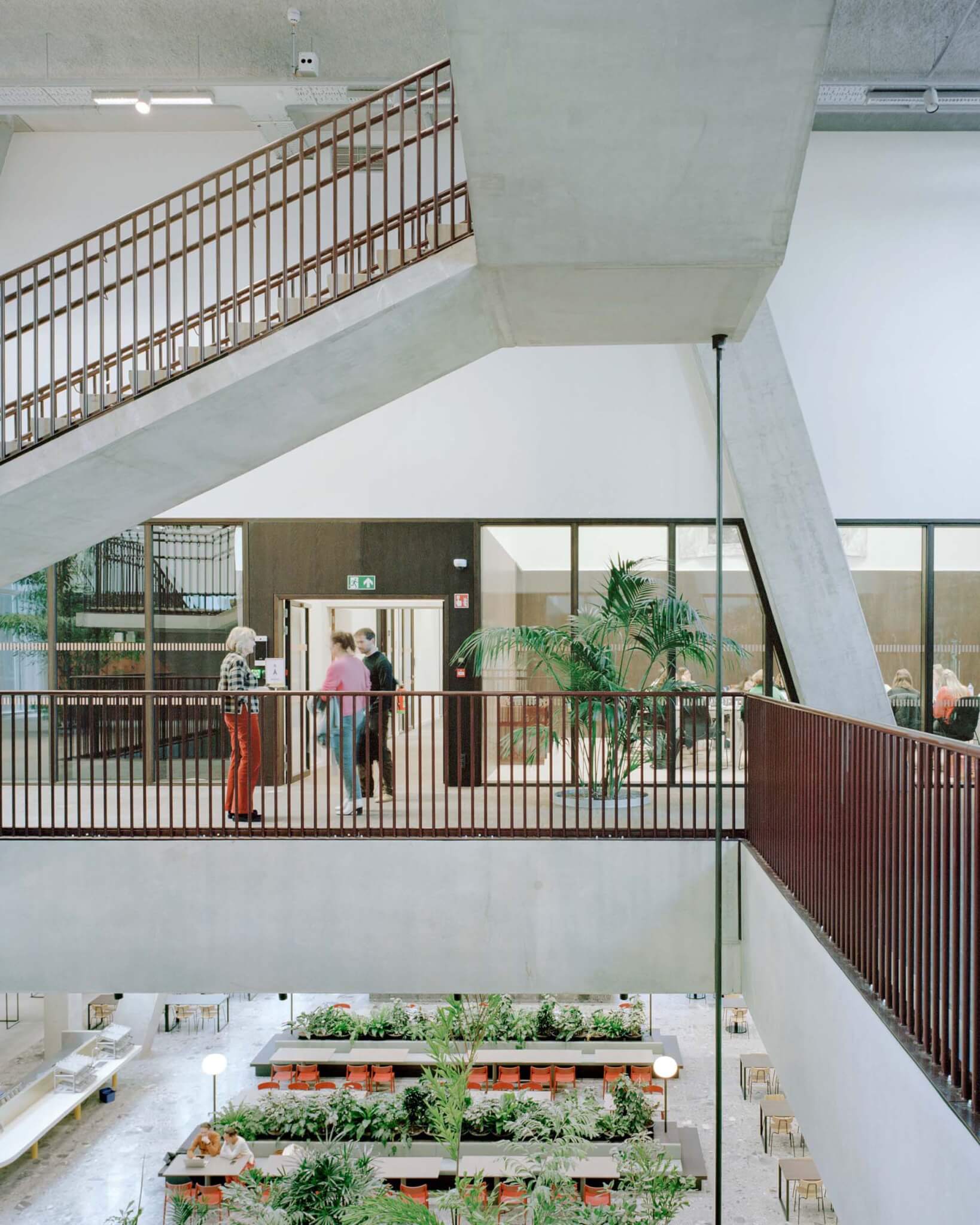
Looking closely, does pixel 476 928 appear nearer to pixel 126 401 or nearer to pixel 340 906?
pixel 340 906

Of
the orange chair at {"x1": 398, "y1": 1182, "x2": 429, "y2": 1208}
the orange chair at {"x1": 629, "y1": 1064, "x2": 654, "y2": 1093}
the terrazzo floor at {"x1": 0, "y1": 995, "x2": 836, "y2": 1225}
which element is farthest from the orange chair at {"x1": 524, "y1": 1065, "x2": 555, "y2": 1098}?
the orange chair at {"x1": 398, "y1": 1182, "x2": 429, "y2": 1208}

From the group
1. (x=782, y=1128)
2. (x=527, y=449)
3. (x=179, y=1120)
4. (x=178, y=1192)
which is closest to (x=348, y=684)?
(x=527, y=449)

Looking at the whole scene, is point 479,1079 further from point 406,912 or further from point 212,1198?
point 406,912

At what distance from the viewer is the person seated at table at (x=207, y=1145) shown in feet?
32.8

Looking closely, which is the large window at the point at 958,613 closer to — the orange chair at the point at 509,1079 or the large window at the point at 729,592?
the large window at the point at 729,592

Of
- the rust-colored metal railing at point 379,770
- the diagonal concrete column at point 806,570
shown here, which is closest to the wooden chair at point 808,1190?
the rust-colored metal railing at point 379,770

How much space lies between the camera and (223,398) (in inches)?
243

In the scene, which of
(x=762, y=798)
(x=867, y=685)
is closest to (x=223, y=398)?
(x=762, y=798)

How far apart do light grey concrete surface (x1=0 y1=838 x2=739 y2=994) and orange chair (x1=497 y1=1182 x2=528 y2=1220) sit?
2302mm

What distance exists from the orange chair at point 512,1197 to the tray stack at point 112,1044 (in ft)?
20.9

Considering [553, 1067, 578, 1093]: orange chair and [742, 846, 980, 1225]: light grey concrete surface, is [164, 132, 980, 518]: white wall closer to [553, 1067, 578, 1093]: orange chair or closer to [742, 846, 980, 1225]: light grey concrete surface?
[742, 846, 980, 1225]: light grey concrete surface

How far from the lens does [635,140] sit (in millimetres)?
4141

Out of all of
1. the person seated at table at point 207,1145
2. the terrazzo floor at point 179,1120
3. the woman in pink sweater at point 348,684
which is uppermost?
the woman in pink sweater at point 348,684

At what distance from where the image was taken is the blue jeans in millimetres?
7586
